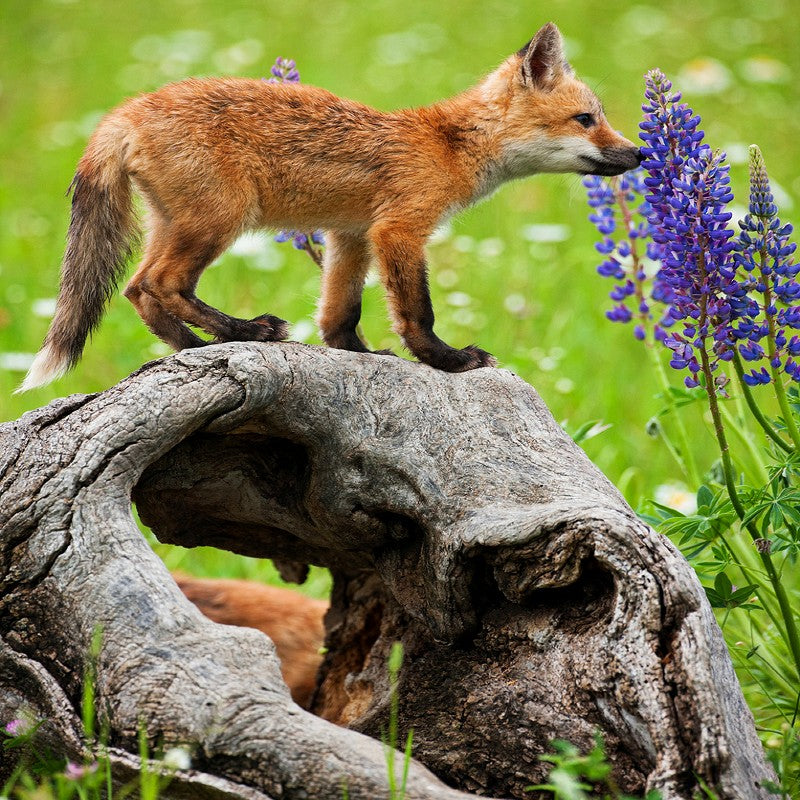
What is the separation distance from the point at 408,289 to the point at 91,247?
991 millimetres

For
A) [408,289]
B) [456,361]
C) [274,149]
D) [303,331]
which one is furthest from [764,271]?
[303,331]

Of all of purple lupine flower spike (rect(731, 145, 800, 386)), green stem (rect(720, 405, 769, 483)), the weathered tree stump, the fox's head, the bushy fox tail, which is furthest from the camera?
the fox's head

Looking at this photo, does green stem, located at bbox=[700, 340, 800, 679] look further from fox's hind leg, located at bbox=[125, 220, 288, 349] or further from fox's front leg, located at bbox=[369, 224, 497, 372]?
fox's hind leg, located at bbox=[125, 220, 288, 349]

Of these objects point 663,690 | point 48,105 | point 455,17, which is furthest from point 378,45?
point 663,690

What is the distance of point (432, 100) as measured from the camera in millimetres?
9523

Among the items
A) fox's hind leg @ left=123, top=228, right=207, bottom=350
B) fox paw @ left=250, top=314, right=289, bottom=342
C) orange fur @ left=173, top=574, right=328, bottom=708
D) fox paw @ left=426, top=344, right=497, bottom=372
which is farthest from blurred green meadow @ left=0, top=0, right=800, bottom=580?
fox's hind leg @ left=123, top=228, right=207, bottom=350

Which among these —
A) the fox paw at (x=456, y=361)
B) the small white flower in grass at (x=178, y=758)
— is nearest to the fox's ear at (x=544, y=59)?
the fox paw at (x=456, y=361)

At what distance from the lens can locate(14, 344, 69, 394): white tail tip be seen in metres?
3.35

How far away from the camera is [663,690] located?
7.75 feet

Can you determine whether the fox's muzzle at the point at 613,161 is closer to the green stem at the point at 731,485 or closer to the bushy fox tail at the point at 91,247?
the green stem at the point at 731,485

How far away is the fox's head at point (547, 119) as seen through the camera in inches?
156

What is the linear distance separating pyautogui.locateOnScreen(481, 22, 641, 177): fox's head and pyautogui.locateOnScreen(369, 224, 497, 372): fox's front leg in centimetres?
64

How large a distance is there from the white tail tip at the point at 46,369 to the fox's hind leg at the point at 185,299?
0.29 meters

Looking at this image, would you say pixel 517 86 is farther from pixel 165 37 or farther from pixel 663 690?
pixel 165 37
